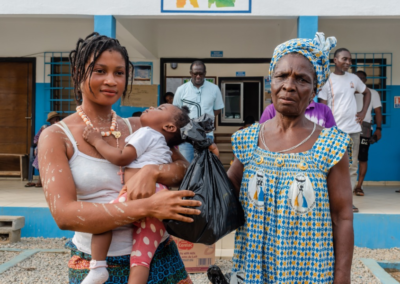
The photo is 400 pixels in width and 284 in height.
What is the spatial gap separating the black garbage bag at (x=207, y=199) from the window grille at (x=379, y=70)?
7.57 metres

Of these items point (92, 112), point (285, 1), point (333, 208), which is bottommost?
point (333, 208)

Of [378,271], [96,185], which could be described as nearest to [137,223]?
[96,185]

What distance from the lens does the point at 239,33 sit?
29.5 feet

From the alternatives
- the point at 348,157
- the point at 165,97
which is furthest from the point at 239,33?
the point at 348,157

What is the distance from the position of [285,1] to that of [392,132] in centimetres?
426

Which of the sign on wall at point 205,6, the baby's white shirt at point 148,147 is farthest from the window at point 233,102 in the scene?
the baby's white shirt at point 148,147

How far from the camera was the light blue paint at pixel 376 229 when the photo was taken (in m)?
5.37

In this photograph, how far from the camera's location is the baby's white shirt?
1.74m

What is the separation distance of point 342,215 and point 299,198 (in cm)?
20

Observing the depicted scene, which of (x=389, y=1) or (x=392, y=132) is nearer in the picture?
(x=389, y=1)

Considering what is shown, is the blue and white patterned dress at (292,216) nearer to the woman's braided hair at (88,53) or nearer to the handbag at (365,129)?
the woman's braided hair at (88,53)

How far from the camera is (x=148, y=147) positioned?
1.82 m

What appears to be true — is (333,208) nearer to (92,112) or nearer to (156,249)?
(156,249)

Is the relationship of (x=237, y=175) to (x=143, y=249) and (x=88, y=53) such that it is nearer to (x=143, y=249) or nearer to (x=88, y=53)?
(x=143, y=249)
